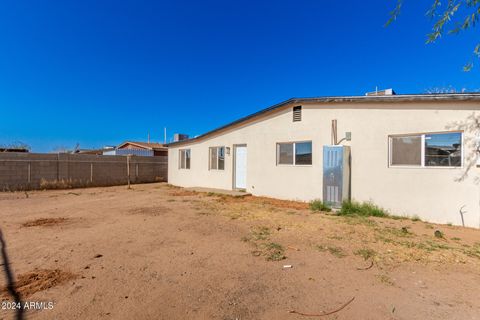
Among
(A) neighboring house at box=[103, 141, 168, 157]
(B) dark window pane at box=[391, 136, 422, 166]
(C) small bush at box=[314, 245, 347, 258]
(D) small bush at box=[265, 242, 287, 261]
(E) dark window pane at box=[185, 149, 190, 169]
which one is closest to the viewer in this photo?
(D) small bush at box=[265, 242, 287, 261]

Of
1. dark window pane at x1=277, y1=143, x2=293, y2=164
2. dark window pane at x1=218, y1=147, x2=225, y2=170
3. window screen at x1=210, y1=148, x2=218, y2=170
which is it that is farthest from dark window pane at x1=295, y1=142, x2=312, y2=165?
window screen at x1=210, y1=148, x2=218, y2=170

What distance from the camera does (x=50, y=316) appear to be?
2.66m

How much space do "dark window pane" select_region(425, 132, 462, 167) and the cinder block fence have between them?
15.3 metres

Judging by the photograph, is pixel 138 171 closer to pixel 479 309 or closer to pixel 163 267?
pixel 163 267

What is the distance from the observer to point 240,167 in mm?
13148

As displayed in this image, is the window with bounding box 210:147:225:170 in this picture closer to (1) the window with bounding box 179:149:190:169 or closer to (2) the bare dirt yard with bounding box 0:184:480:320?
(1) the window with bounding box 179:149:190:169

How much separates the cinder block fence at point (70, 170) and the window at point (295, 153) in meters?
10.3

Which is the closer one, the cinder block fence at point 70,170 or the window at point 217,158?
the cinder block fence at point 70,170

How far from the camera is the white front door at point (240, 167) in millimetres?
12867

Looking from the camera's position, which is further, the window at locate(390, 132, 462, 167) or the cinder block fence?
the cinder block fence

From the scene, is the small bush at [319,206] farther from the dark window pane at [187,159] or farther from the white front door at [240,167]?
the dark window pane at [187,159]

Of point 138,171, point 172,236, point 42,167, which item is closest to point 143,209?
point 172,236

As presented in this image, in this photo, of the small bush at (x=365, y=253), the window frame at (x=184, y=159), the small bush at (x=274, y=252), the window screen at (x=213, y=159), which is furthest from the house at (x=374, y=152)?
the window frame at (x=184, y=159)

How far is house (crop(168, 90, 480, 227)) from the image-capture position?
690 centimetres
